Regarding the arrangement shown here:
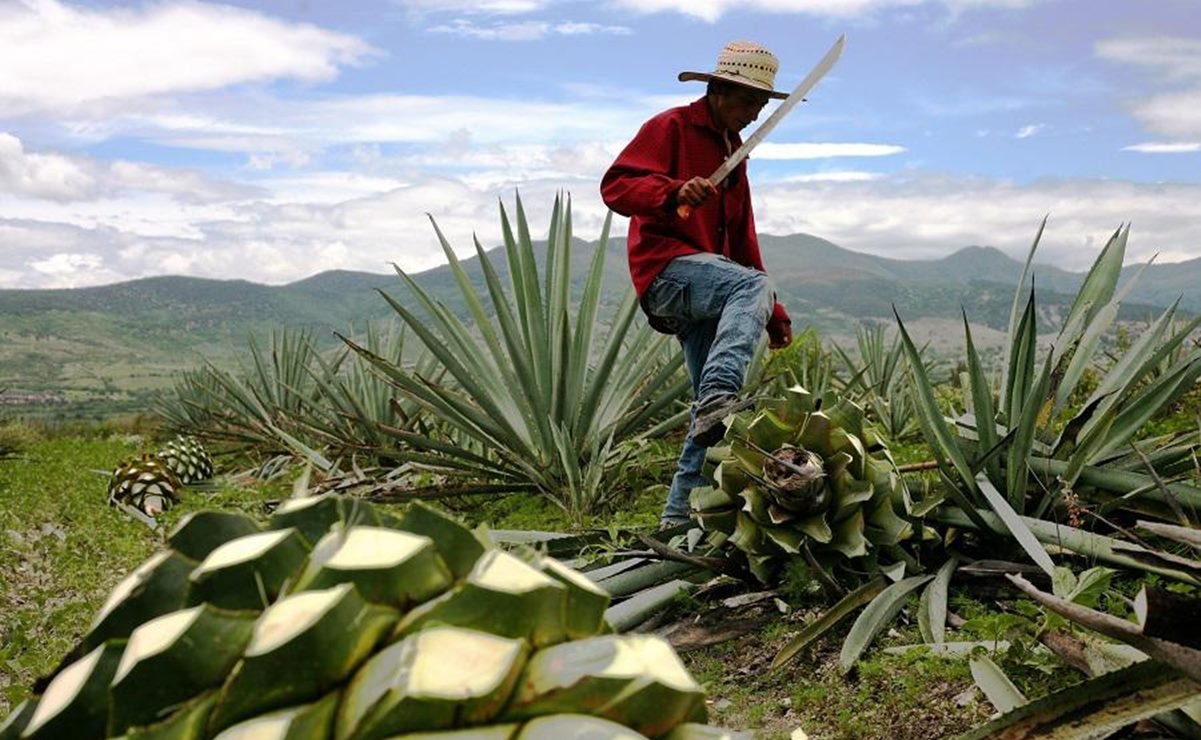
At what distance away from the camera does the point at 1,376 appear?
14862 cm

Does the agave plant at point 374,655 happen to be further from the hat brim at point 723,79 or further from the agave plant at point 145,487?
the agave plant at point 145,487

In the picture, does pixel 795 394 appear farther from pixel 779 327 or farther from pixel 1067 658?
pixel 779 327

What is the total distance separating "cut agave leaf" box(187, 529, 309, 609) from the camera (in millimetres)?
750

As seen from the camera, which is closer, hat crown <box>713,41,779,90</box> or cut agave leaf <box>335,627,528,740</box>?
cut agave leaf <box>335,627,528,740</box>

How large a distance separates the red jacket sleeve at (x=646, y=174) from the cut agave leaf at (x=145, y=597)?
146 inches

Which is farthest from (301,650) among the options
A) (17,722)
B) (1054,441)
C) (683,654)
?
(1054,441)

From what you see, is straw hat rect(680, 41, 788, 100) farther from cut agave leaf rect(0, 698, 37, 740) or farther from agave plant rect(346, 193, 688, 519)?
cut agave leaf rect(0, 698, 37, 740)

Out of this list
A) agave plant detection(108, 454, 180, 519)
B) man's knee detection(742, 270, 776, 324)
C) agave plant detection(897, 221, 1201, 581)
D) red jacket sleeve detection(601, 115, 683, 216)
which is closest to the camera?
agave plant detection(897, 221, 1201, 581)

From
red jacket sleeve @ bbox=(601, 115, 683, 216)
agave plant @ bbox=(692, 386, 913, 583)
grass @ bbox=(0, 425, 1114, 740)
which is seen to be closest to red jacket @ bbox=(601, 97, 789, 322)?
red jacket sleeve @ bbox=(601, 115, 683, 216)

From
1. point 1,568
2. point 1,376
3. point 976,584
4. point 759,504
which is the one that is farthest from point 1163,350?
point 1,376

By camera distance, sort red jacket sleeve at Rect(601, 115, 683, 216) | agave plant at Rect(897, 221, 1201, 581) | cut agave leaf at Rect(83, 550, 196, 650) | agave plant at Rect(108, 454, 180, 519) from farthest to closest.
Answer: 1. agave plant at Rect(108, 454, 180, 519)
2. red jacket sleeve at Rect(601, 115, 683, 216)
3. agave plant at Rect(897, 221, 1201, 581)
4. cut agave leaf at Rect(83, 550, 196, 650)

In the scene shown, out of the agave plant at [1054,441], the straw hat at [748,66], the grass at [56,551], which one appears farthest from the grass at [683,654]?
the straw hat at [748,66]

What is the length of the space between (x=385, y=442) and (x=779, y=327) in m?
3.15

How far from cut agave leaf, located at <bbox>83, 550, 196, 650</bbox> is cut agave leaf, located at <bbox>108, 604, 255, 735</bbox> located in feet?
0.18
